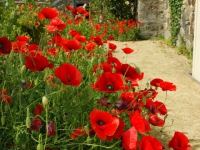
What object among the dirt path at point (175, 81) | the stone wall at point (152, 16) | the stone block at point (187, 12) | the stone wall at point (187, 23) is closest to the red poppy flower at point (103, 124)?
the dirt path at point (175, 81)

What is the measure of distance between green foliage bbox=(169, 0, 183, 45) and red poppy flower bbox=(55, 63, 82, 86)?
6.52m

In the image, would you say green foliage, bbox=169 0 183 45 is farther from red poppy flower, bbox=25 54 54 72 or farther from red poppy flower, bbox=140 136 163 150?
red poppy flower, bbox=140 136 163 150

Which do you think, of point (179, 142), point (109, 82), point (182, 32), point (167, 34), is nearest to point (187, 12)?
point (182, 32)

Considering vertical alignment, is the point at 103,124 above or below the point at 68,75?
below

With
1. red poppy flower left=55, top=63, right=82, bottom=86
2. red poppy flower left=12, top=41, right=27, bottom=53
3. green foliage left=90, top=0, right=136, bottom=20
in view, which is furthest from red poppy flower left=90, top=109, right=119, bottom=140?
green foliage left=90, top=0, right=136, bottom=20

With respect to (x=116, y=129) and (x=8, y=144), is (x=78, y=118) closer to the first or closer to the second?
(x=8, y=144)

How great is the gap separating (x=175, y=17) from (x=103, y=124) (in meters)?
7.01

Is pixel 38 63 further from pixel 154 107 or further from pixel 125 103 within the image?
pixel 154 107

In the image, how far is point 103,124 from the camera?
1.55 m

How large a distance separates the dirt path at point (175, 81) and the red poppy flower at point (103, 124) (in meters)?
0.84

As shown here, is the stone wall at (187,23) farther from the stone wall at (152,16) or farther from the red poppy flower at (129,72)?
the red poppy flower at (129,72)

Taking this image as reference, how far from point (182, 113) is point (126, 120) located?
1.73 meters

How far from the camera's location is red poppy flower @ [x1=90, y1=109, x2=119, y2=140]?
146 cm

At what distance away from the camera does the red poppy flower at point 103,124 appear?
4.78 feet
